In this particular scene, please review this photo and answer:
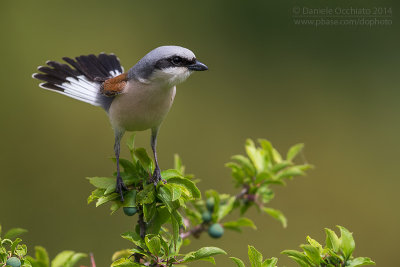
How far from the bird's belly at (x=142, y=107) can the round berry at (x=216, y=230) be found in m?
0.45

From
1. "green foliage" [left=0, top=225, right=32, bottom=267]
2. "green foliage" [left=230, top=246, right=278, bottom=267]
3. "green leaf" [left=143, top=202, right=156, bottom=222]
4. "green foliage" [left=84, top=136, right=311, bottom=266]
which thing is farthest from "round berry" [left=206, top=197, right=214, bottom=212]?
"green foliage" [left=0, top=225, right=32, bottom=267]

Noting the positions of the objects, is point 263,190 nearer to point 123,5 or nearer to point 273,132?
point 273,132

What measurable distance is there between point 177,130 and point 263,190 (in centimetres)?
235

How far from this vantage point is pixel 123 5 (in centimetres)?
474

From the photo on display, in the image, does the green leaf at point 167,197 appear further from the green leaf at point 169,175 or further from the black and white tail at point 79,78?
the black and white tail at point 79,78

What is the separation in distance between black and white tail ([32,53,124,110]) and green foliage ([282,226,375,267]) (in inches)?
41.3

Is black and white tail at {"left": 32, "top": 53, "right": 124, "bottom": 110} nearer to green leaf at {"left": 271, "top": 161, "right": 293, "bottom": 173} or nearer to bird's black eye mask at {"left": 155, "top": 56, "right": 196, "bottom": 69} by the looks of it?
bird's black eye mask at {"left": 155, "top": 56, "right": 196, "bottom": 69}

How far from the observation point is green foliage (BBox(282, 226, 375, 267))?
1237mm

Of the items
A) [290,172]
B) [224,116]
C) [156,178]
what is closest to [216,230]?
[290,172]

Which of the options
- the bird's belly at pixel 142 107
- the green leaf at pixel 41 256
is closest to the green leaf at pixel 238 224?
the bird's belly at pixel 142 107

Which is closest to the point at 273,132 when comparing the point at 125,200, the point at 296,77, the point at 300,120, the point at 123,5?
the point at 300,120

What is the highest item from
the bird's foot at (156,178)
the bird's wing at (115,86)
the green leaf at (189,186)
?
the bird's wing at (115,86)

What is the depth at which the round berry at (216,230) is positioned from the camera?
1842 mm

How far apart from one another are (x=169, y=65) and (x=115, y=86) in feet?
0.89
